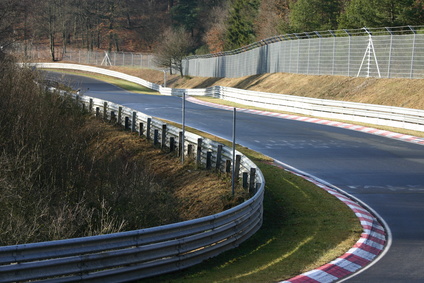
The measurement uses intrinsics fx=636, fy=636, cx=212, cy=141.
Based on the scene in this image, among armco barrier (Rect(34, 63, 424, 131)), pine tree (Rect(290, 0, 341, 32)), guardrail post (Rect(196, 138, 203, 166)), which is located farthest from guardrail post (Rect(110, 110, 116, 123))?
pine tree (Rect(290, 0, 341, 32))

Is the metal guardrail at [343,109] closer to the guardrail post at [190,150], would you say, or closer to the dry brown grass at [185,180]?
the guardrail post at [190,150]

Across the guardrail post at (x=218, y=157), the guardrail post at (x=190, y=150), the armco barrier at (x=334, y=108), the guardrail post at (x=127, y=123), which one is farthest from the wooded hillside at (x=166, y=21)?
the guardrail post at (x=218, y=157)

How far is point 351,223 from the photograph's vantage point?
44.7 feet

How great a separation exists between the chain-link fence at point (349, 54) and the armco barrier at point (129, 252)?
26.6 meters

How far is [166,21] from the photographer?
409 feet

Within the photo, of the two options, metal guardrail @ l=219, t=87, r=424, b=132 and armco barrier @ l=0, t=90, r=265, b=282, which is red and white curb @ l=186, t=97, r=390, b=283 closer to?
armco barrier @ l=0, t=90, r=265, b=282

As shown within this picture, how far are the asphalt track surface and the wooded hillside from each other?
26.0m

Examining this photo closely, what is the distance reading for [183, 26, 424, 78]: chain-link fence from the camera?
37.4m

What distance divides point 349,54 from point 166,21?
85.0 meters

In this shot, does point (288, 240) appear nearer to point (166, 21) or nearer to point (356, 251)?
point (356, 251)

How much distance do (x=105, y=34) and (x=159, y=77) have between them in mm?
28750

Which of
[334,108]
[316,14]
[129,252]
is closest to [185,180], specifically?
[129,252]

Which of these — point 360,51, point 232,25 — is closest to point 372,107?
point 360,51

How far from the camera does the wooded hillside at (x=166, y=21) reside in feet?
198
